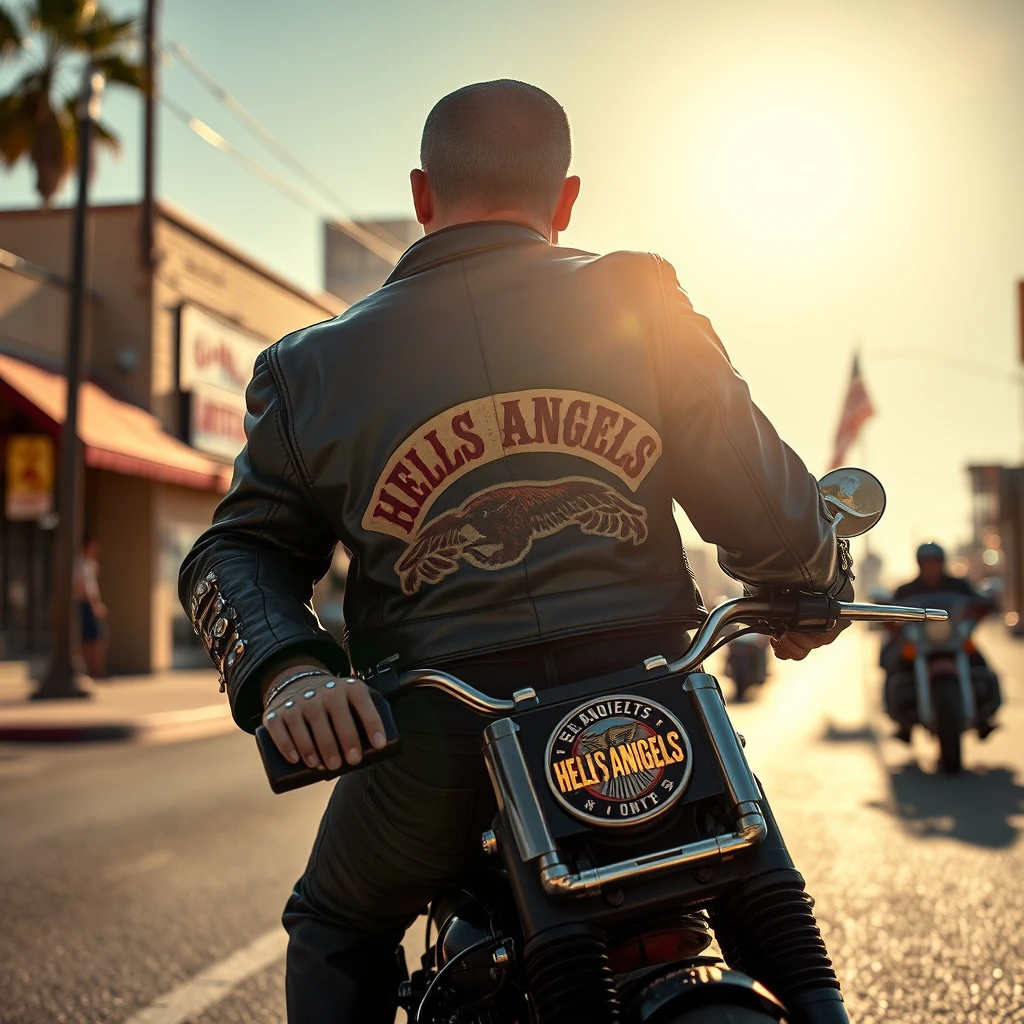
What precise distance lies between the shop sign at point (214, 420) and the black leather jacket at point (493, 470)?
2192 centimetres

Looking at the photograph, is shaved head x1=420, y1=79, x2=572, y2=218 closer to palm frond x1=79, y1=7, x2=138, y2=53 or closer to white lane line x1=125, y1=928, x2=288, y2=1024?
white lane line x1=125, y1=928, x2=288, y2=1024

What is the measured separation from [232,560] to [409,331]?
42 cm

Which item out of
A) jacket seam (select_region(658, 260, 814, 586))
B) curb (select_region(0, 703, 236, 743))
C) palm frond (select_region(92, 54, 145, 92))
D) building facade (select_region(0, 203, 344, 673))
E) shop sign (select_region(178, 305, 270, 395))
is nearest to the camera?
jacket seam (select_region(658, 260, 814, 586))

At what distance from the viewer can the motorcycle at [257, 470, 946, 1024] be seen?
1534 mm

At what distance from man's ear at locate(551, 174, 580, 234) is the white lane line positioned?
2926 mm

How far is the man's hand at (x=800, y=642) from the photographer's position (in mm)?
2094

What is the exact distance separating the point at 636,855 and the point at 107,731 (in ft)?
40.2

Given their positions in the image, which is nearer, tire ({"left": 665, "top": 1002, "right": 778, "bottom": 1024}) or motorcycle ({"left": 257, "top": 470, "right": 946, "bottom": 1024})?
tire ({"left": 665, "top": 1002, "right": 778, "bottom": 1024})

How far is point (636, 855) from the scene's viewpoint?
1.62 metres

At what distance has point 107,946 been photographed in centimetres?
500

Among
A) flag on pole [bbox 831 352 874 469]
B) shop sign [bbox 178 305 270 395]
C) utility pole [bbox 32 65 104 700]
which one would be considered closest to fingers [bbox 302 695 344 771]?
utility pole [bbox 32 65 104 700]

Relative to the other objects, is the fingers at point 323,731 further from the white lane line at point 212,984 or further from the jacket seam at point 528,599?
the white lane line at point 212,984

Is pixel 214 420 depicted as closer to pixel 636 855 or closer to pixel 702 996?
pixel 636 855

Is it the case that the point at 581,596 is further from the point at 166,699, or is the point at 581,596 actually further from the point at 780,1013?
the point at 166,699
